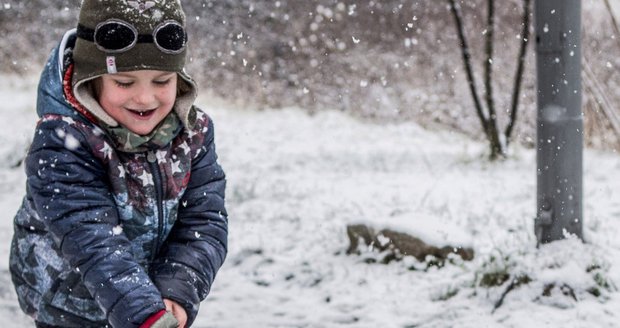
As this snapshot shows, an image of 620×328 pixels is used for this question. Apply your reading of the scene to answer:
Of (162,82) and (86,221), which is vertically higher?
(162,82)

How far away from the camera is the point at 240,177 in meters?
7.66

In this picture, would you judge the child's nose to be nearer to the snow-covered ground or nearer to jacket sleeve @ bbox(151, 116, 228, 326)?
jacket sleeve @ bbox(151, 116, 228, 326)

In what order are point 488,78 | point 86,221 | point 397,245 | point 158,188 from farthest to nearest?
point 488,78 < point 397,245 < point 158,188 < point 86,221

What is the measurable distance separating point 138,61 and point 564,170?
2.58m

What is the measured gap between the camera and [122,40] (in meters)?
2.41

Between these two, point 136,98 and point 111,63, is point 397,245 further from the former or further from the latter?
point 111,63

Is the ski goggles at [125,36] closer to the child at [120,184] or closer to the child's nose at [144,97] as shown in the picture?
the child at [120,184]

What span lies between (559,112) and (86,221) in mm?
2689

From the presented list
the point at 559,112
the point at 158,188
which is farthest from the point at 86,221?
the point at 559,112

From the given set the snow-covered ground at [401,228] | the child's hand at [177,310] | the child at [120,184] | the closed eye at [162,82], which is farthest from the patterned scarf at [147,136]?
the snow-covered ground at [401,228]

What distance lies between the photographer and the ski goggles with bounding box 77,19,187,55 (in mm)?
2414

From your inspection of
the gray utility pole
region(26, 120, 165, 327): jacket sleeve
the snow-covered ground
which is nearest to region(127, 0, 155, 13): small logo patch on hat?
region(26, 120, 165, 327): jacket sleeve

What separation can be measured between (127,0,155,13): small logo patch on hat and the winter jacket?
307mm

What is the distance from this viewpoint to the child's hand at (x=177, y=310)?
8.14 feet
